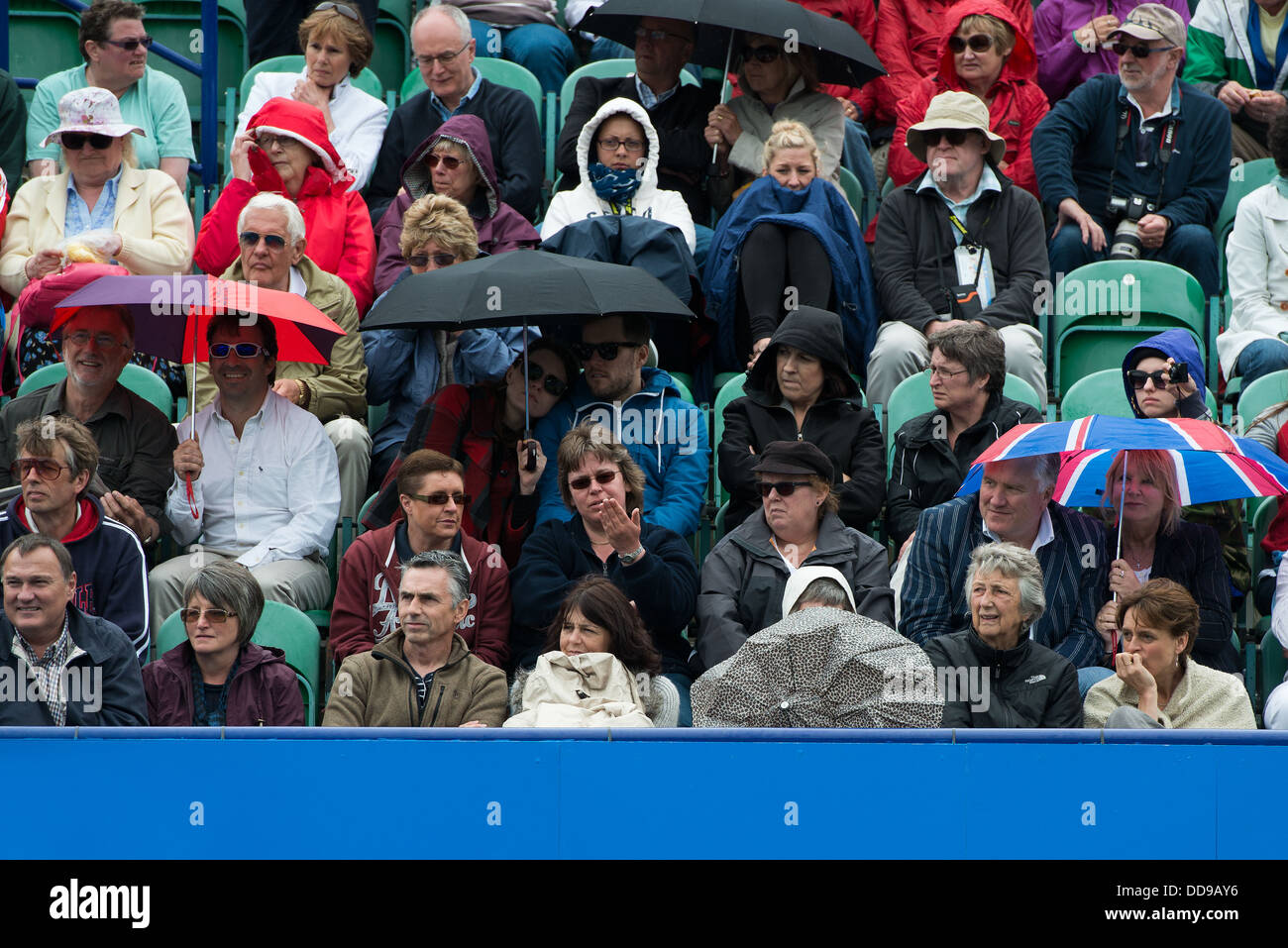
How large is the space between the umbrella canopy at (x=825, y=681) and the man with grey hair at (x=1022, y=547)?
628 mm

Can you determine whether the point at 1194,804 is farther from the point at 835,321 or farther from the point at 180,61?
the point at 180,61

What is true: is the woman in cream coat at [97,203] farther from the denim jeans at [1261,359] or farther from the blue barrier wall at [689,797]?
the denim jeans at [1261,359]

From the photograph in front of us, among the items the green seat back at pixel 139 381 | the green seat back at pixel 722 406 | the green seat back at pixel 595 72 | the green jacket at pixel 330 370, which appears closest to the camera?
the green seat back at pixel 139 381

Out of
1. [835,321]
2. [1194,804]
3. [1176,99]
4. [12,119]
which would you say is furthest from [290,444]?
[1176,99]

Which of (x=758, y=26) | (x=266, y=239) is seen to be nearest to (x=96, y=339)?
(x=266, y=239)

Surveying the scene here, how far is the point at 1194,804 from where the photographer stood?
488 cm

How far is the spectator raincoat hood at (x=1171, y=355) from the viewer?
671 cm

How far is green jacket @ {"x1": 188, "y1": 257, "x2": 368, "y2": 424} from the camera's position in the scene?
7102 mm

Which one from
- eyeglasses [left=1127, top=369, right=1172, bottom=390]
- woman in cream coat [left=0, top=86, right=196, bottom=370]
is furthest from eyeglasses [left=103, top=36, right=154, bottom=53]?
eyeglasses [left=1127, top=369, right=1172, bottom=390]

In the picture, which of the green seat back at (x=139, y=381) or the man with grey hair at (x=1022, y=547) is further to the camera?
the green seat back at (x=139, y=381)

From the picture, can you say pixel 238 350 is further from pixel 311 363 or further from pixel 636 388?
pixel 636 388

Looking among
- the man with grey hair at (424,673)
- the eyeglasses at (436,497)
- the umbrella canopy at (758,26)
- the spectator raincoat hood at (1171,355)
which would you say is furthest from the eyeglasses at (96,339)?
the spectator raincoat hood at (1171,355)
